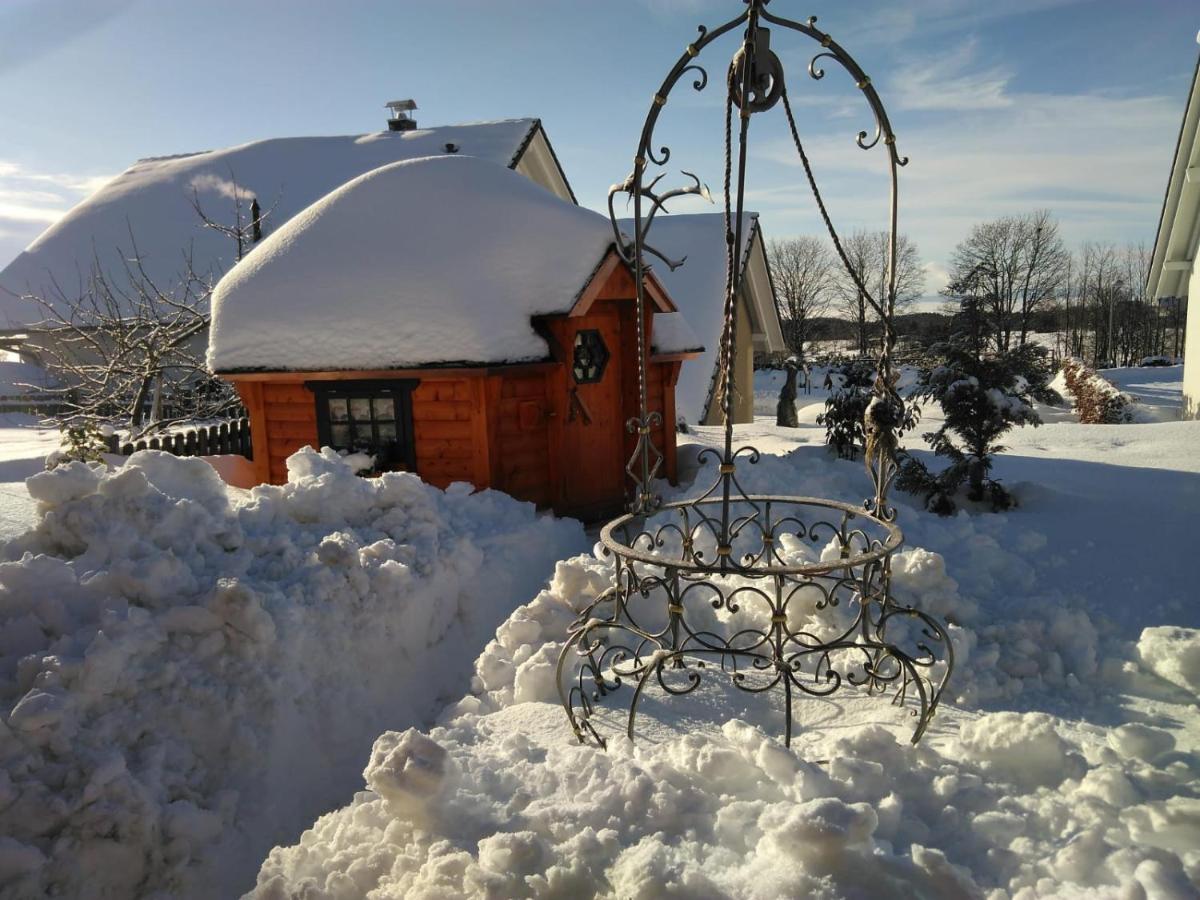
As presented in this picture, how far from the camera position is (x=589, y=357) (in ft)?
27.9

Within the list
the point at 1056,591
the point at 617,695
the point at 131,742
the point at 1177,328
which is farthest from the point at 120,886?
the point at 1177,328

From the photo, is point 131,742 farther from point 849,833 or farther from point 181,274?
point 181,274

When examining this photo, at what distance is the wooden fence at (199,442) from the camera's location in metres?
9.47

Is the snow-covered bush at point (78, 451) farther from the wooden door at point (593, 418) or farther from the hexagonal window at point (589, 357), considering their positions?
the hexagonal window at point (589, 357)

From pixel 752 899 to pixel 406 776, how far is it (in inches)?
48.1

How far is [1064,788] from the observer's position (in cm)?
284

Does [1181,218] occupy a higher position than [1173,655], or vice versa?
[1181,218]

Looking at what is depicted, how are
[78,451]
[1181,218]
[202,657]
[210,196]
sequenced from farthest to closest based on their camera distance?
1. [210,196]
2. [1181,218]
3. [78,451]
4. [202,657]

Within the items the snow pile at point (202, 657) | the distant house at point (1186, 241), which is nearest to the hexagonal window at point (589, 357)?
the snow pile at point (202, 657)

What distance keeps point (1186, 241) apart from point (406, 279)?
14.2 meters

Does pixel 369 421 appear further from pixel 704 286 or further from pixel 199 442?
pixel 704 286

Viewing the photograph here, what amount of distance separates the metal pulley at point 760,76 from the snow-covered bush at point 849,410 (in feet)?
20.3

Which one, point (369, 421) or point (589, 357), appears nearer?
point (369, 421)

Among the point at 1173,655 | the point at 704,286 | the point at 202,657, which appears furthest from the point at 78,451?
the point at 704,286
